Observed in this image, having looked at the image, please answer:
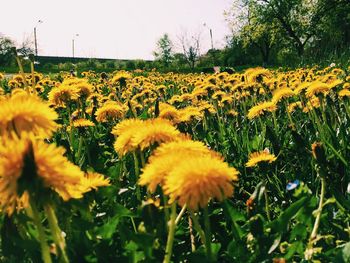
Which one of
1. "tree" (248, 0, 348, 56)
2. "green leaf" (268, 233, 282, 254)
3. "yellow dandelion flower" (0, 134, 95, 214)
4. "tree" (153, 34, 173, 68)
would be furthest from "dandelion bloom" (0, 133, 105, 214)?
"tree" (153, 34, 173, 68)

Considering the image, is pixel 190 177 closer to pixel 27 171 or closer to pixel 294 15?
pixel 27 171

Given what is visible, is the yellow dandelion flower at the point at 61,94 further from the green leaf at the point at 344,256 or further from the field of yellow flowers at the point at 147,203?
the green leaf at the point at 344,256

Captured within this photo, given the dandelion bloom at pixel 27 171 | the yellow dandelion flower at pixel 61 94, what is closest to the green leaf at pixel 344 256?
the dandelion bloom at pixel 27 171

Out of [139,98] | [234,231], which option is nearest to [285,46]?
[139,98]

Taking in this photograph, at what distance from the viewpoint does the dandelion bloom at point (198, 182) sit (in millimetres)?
952

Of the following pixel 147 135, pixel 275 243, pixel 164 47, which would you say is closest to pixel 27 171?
pixel 147 135

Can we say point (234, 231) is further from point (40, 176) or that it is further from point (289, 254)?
point (40, 176)

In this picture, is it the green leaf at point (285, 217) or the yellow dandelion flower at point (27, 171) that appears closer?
the yellow dandelion flower at point (27, 171)

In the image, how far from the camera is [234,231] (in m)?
1.45

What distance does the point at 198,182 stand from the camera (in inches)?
37.7

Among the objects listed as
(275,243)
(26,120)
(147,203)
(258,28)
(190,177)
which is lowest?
(275,243)

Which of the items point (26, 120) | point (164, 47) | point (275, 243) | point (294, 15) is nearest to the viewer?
point (26, 120)

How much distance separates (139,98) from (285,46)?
144ft

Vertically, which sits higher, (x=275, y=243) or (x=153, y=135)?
(x=153, y=135)
